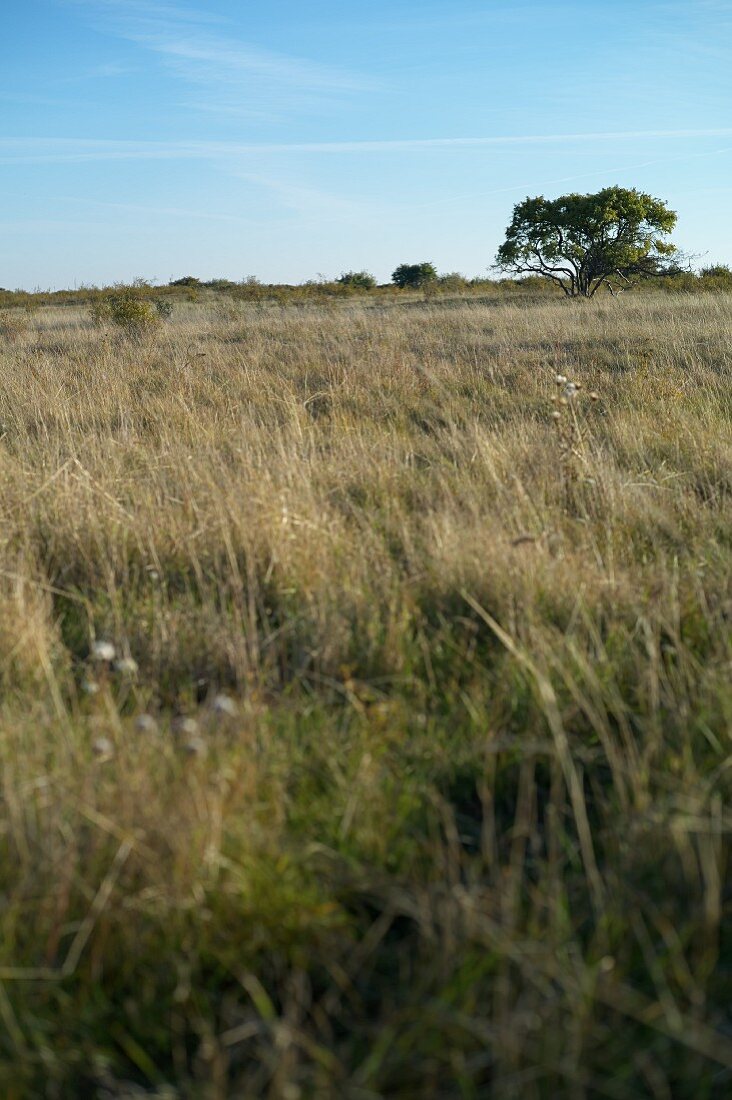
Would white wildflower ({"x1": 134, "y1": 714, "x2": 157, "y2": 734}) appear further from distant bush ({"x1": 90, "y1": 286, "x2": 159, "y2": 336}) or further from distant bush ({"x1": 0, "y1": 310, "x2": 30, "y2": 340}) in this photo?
distant bush ({"x1": 0, "y1": 310, "x2": 30, "y2": 340})

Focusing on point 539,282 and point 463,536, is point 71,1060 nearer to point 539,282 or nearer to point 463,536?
point 463,536

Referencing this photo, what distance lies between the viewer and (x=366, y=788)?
6.01 ft

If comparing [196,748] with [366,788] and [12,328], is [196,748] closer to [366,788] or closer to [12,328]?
[366,788]

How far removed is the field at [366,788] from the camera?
4.32 feet

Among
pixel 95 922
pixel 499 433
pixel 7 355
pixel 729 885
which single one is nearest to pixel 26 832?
pixel 95 922

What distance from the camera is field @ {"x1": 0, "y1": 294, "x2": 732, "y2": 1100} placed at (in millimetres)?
1315

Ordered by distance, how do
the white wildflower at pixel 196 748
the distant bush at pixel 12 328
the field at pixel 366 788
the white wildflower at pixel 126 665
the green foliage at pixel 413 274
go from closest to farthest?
the field at pixel 366 788 < the white wildflower at pixel 196 748 < the white wildflower at pixel 126 665 < the distant bush at pixel 12 328 < the green foliage at pixel 413 274

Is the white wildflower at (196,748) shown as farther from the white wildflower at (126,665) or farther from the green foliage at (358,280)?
the green foliage at (358,280)

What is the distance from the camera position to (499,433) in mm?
5594

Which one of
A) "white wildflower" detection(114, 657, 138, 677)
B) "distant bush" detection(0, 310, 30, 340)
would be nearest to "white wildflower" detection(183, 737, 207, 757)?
"white wildflower" detection(114, 657, 138, 677)

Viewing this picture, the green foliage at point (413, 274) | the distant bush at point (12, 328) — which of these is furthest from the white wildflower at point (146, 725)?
the green foliage at point (413, 274)

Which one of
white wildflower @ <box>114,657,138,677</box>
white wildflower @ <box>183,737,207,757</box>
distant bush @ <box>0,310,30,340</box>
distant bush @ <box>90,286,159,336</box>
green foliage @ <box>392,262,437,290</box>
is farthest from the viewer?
green foliage @ <box>392,262,437,290</box>

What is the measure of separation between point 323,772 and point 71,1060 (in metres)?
0.78

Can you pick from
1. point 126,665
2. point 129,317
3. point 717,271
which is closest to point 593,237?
point 717,271
